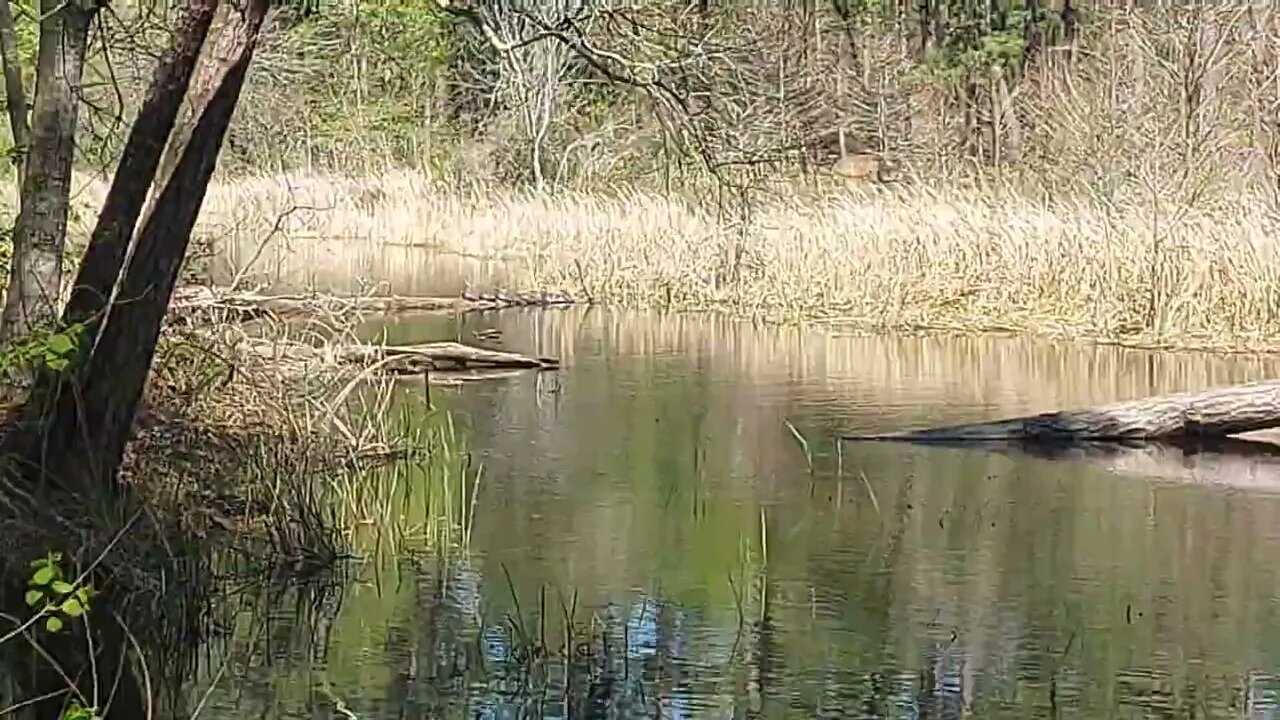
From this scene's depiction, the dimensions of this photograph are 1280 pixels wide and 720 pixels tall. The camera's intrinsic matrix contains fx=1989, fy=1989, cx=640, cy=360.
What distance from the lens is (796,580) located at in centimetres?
682

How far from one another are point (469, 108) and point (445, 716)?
22503 mm

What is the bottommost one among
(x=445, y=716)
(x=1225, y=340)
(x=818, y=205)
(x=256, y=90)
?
(x=445, y=716)

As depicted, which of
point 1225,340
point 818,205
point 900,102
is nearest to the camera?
point 1225,340

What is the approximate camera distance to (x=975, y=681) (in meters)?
5.59

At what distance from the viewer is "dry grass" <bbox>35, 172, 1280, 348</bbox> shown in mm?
13992

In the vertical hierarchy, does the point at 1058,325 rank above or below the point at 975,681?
above

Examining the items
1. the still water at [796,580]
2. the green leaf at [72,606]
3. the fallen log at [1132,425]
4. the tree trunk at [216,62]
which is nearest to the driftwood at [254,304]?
the still water at [796,580]

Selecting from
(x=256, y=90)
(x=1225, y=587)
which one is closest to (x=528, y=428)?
(x=1225, y=587)

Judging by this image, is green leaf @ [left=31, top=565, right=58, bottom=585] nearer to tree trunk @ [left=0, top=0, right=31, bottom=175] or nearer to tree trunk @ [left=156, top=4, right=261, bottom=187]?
tree trunk @ [left=156, top=4, right=261, bottom=187]

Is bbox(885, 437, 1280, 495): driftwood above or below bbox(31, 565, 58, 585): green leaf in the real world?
below

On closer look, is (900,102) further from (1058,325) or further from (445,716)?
(445,716)

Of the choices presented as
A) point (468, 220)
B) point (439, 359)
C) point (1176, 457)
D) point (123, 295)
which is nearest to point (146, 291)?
point (123, 295)

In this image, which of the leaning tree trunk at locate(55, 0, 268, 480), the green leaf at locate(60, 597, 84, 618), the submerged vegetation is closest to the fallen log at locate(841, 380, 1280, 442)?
the submerged vegetation

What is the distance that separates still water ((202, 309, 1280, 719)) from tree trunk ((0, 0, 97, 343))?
4.37 ft
